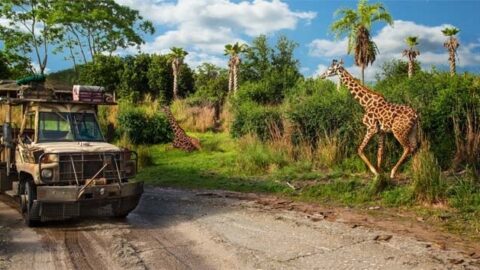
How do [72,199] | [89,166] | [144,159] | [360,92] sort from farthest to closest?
[144,159], [360,92], [89,166], [72,199]

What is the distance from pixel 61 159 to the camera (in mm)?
8867

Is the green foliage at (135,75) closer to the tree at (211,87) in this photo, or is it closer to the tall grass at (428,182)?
the tree at (211,87)

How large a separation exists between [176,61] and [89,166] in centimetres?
2715

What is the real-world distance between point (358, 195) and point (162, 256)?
18.1 feet

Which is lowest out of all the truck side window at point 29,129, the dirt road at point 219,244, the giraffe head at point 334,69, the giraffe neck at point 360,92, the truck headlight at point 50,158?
the dirt road at point 219,244

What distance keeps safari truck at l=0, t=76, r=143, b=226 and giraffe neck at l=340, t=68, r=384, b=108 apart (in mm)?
6163

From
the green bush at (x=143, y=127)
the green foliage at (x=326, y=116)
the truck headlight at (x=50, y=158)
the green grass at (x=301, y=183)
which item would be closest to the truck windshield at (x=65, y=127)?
the truck headlight at (x=50, y=158)

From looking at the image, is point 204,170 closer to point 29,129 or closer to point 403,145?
point 403,145

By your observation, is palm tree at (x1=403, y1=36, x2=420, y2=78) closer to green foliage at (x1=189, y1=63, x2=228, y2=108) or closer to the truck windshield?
green foliage at (x1=189, y1=63, x2=228, y2=108)

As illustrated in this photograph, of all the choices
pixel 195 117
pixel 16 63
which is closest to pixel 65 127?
pixel 195 117

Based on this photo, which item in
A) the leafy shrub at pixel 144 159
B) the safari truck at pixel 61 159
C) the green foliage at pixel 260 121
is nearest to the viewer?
the safari truck at pixel 61 159

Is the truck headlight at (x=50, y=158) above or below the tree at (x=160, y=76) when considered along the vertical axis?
below

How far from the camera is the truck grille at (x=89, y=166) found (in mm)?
8922

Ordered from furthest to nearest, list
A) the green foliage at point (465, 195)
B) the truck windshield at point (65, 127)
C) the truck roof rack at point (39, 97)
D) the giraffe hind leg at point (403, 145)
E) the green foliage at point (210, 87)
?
the green foliage at point (210, 87) → the giraffe hind leg at point (403, 145) → the truck roof rack at point (39, 97) → the truck windshield at point (65, 127) → the green foliage at point (465, 195)
